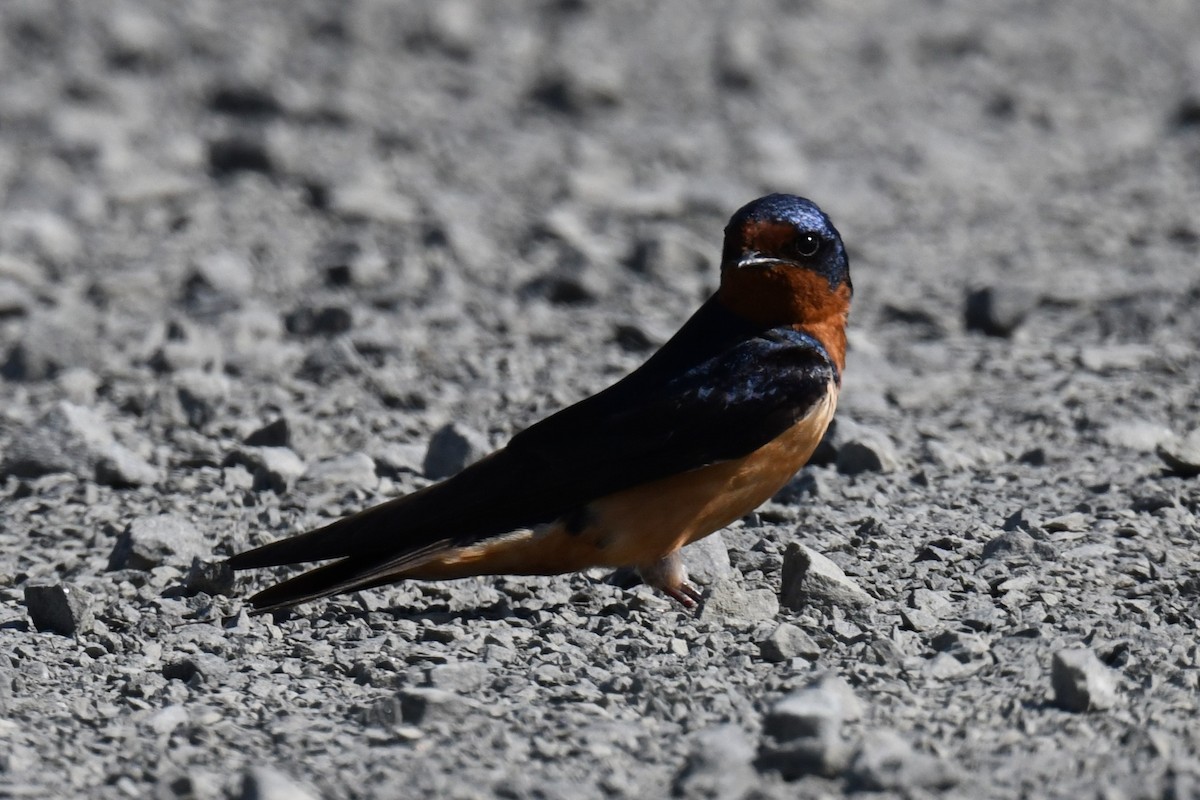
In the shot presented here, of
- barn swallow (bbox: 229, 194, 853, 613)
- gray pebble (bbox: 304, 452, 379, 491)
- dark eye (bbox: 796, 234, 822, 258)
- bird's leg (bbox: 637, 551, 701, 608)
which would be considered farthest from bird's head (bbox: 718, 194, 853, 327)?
gray pebble (bbox: 304, 452, 379, 491)

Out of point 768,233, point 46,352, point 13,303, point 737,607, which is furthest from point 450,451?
point 13,303

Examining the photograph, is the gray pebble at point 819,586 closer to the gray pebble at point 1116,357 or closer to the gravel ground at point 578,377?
the gravel ground at point 578,377

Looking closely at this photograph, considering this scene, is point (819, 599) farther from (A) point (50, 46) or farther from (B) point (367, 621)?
(A) point (50, 46)

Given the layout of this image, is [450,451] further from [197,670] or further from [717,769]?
[717,769]

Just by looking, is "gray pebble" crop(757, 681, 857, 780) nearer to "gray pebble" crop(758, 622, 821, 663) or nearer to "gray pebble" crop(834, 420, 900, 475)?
"gray pebble" crop(758, 622, 821, 663)

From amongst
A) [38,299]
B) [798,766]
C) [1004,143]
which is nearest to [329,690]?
[798,766]

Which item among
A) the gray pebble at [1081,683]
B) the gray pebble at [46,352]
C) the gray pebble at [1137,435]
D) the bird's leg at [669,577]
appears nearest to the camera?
the gray pebble at [1081,683]

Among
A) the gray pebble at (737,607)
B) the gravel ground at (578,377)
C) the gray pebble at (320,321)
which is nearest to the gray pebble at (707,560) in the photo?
the gravel ground at (578,377)
